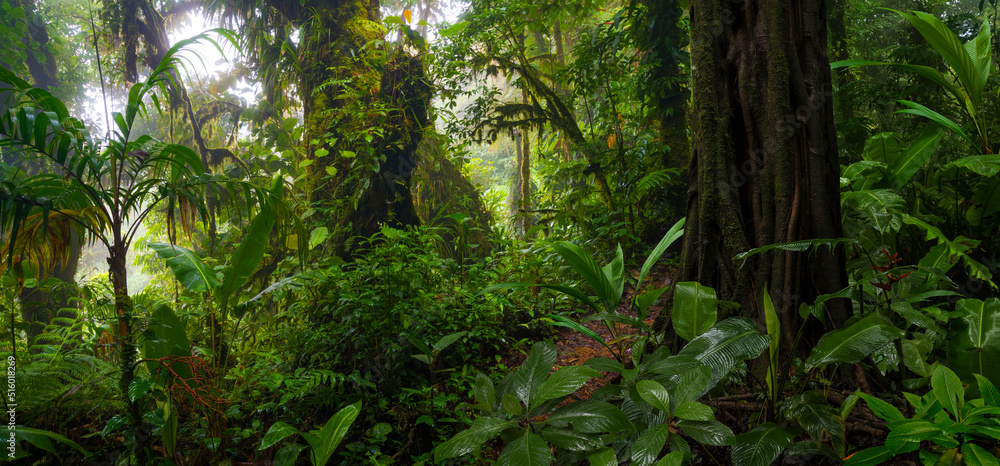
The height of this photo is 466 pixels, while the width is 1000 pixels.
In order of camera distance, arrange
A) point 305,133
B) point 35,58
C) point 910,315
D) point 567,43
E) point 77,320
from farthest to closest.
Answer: point 567,43 → point 35,58 → point 305,133 → point 77,320 → point 910,315

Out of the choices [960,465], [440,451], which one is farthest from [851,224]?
[440,451]

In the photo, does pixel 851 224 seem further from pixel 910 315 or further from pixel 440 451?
pixel 440 451

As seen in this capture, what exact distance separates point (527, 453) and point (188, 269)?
6.92ft

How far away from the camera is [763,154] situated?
2008 millimetres

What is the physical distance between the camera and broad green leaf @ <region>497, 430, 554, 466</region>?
4.09 feet

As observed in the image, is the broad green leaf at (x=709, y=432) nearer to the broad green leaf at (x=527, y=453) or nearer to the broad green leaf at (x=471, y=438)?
the broad green leaf at (x=527, y=453)

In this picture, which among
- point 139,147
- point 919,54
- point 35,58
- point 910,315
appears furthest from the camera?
point 35,58

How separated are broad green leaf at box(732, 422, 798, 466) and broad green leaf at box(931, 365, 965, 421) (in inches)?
13.5

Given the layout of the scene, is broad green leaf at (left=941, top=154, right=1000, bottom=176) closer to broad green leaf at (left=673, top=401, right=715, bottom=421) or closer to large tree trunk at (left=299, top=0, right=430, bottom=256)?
broad green leaf at (left=673, top=401, right=715, bottom=421)

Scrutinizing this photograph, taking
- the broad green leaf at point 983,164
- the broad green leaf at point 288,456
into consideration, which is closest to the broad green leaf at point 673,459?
the broad green leaf at point 288,456

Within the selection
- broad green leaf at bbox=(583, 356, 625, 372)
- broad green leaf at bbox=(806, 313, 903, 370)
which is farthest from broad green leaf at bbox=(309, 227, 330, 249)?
broad green leaf at bbox=(806, 313, 903, 370)

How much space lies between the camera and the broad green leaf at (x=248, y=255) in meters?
2.51

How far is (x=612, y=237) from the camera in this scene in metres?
4.36

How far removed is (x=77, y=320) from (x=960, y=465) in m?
4.39
